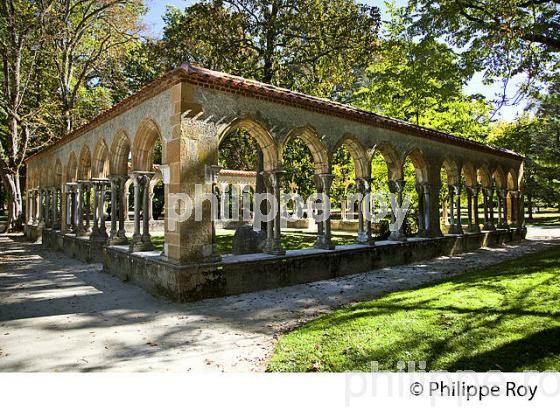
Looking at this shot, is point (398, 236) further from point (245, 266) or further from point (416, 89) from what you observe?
point (416, 89)

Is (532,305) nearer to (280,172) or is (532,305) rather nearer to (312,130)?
(280,172)

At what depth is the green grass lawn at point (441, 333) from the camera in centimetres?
325

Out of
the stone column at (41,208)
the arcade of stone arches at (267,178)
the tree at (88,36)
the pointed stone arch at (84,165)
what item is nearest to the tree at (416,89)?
the arcade of stone arches at (267,178)

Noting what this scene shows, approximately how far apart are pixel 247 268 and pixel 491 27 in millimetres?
8364

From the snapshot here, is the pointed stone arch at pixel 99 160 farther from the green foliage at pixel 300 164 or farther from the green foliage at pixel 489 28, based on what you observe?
the green foliage at pixel 489 28

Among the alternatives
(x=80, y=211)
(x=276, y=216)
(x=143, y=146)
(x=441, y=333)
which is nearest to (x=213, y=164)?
(x=276, y=216)

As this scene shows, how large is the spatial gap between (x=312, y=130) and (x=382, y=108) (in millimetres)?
8733

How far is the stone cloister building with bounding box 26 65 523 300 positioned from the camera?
600cm

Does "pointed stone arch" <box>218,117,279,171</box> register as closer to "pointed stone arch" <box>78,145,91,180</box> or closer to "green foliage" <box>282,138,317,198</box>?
"green foliage" <box>282,138,317,198</box>

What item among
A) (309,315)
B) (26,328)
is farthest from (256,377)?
(26,328)

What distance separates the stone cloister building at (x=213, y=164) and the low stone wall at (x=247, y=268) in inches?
0.9

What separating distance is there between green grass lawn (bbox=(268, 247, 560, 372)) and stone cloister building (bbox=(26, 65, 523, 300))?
2.33 m

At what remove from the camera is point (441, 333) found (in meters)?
3.85

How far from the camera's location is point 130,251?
7.51 metres
